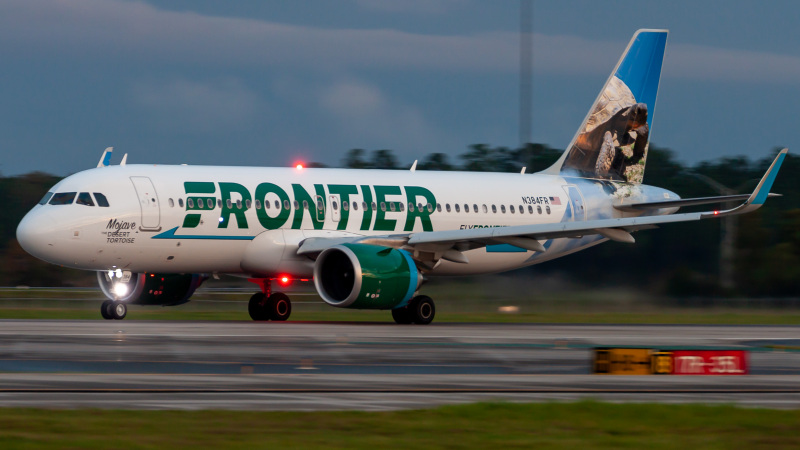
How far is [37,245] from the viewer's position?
83.9ft

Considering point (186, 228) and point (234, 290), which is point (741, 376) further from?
point (234, 290)

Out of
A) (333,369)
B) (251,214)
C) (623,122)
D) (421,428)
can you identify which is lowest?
(421,428)

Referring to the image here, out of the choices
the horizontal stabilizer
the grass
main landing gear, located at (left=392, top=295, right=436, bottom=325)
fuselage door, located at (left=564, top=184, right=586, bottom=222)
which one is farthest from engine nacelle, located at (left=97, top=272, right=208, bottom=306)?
the grass

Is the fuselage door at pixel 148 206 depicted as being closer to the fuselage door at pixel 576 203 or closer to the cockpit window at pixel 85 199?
the cockpit window at pixel 85 199

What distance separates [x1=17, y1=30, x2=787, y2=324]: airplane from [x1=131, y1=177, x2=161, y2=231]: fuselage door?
25 mm

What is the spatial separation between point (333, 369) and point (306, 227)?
1388 centimetres

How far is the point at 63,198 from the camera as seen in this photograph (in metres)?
26.4

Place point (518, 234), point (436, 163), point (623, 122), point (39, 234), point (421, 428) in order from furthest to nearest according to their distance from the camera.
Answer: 1. point (436, 163)
2. point (623, 122)
3. point (518, 234)
4. point (39, 234)
5. point (421, 428)

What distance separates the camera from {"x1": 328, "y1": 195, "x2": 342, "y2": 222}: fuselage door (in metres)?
29.0

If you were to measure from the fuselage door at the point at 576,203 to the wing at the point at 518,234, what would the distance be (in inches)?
191

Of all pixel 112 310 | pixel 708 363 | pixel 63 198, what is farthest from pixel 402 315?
pixel 708 363

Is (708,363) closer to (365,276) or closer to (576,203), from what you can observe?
(365,276)

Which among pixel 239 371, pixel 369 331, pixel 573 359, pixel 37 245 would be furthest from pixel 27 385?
pixel 37 245

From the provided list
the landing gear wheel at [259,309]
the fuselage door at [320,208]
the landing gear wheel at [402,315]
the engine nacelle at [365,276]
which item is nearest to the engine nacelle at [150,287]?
the landing gear wheel at [259,309]
